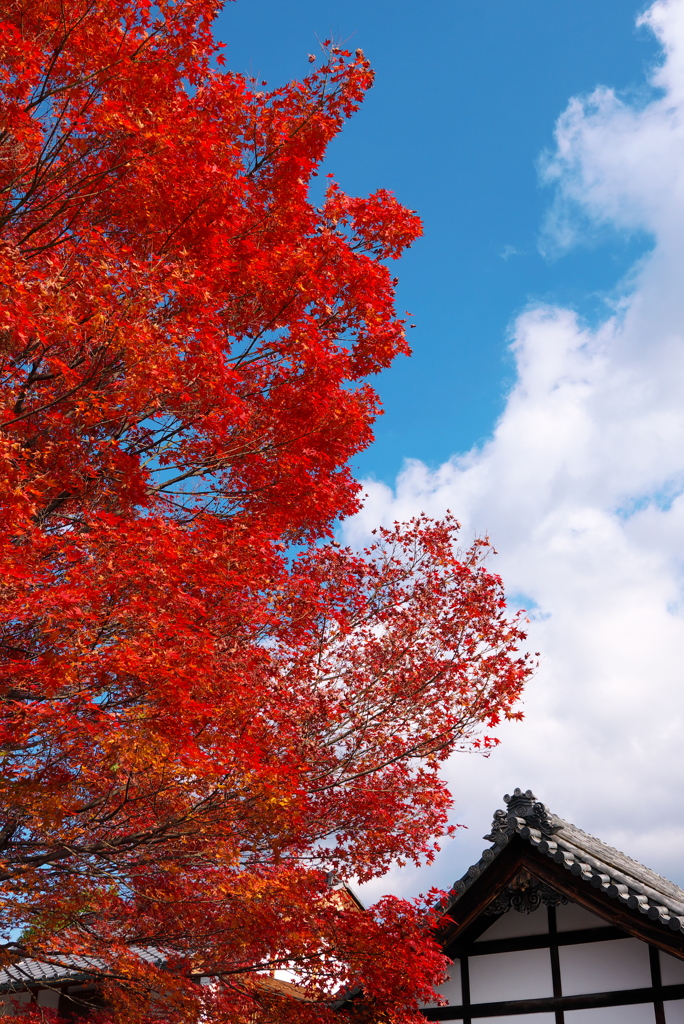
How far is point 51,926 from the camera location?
35.0 ft

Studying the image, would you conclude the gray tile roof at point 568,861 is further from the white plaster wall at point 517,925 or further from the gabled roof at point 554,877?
the white plaster wall at point 517,925

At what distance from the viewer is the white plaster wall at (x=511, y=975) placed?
1165 centimetres

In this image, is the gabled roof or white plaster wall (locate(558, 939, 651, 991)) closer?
the gabled roof

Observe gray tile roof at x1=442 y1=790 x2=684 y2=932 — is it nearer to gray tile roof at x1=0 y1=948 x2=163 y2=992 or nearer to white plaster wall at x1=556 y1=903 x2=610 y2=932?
white plaster wall at x1=556 y1=903 x2=610 y2=932

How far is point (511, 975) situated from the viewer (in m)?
11.9

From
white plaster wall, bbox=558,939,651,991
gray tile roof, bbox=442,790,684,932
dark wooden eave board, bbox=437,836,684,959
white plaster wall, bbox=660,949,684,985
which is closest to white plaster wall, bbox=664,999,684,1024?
white plaster wall, bbox=660,949,684,985

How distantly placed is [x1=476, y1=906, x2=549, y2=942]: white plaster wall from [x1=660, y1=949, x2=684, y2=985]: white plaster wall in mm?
1511

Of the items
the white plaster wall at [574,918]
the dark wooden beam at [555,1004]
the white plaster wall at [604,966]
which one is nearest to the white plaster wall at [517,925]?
the white plaster wall at [574,918]

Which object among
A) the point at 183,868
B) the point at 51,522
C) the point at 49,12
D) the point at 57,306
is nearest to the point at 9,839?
the point at 183,868

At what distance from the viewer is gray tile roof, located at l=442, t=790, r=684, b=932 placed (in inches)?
424

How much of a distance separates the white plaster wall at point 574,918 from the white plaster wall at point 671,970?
0.81 m

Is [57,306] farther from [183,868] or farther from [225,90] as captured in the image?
[183,868]

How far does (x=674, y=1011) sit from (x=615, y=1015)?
0.74 metres

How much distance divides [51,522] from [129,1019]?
716 cm
